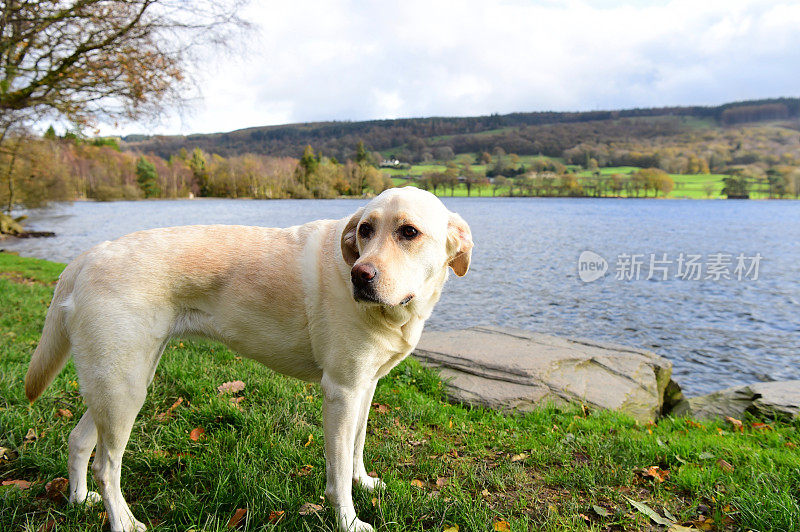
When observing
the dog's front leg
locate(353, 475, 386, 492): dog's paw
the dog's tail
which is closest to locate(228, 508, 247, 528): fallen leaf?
the dog's front leg

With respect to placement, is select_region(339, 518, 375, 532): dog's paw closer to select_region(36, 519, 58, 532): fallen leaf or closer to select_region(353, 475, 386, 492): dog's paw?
select_region(353, 475, 386, 492): dog's paw

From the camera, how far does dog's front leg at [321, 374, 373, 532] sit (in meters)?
2.67

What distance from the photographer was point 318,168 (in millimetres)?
47156

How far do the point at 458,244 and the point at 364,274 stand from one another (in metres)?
0.76

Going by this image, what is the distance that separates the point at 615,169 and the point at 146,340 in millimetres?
83816

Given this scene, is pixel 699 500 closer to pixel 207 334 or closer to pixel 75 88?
pixel 207 334

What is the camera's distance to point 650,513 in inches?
121

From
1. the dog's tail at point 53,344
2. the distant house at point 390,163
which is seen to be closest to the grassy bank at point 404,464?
the dog's tail at point 53,344

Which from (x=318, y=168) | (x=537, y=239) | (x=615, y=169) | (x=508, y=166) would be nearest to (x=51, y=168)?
(x=318, y=168)

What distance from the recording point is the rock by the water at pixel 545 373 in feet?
17.9

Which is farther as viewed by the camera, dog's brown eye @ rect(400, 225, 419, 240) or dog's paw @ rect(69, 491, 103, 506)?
dog's paw @ rect(69, 491, 103, 506)

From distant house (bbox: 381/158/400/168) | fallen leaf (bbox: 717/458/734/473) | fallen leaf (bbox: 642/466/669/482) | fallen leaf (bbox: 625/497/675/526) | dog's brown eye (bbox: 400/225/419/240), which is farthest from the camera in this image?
distant house (bbox: 381/158/400/168)

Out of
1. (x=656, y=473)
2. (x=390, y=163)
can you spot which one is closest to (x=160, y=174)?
(x=390, y=163)

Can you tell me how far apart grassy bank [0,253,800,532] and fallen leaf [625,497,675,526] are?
3 cm
